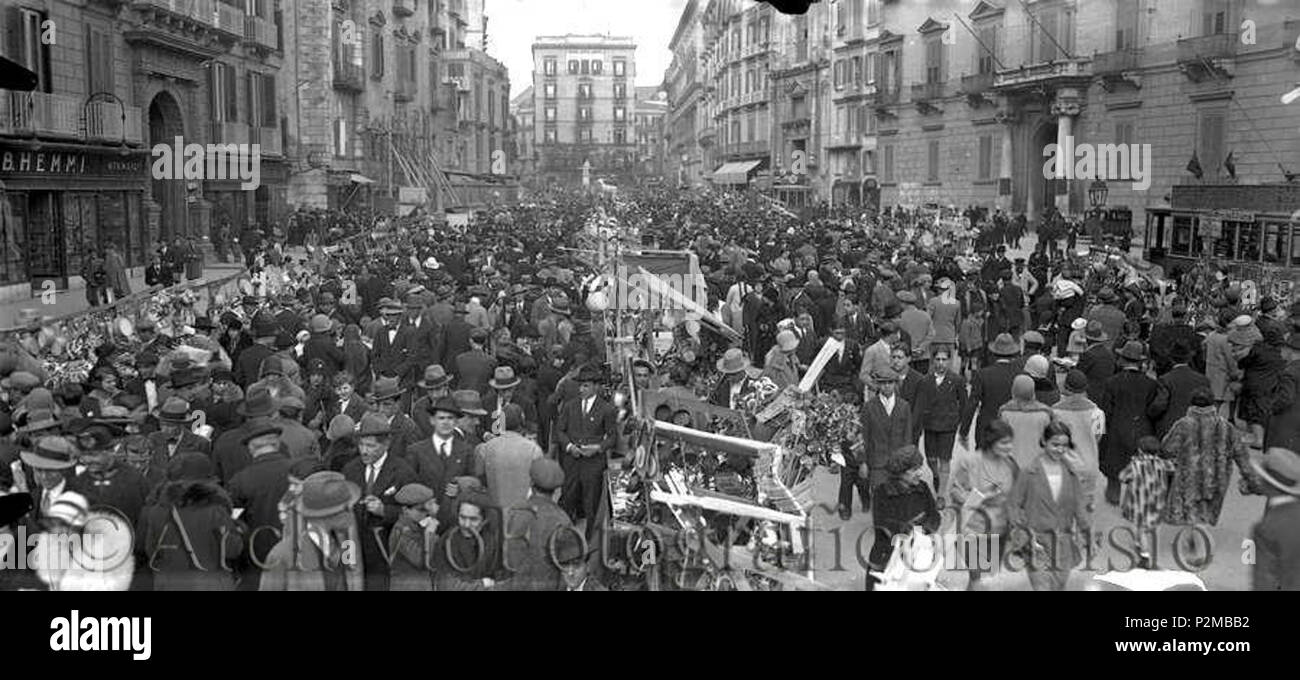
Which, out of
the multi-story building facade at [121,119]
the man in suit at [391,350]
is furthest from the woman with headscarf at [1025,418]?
the multi-story building facade at [121,119]

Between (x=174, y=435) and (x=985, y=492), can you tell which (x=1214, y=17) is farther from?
(x=174, y=435)

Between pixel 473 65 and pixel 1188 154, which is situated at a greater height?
pixel 473 65

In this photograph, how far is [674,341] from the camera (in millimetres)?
15086

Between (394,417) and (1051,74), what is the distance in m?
30.0

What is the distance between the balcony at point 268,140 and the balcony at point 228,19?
9.48ft

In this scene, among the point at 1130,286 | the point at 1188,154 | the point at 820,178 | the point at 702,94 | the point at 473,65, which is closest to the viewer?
the point at 1130,286

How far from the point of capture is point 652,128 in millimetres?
105875

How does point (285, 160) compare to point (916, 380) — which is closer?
point (916, 380)

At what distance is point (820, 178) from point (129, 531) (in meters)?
55.3

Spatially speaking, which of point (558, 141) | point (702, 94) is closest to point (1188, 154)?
point (558, 141)
